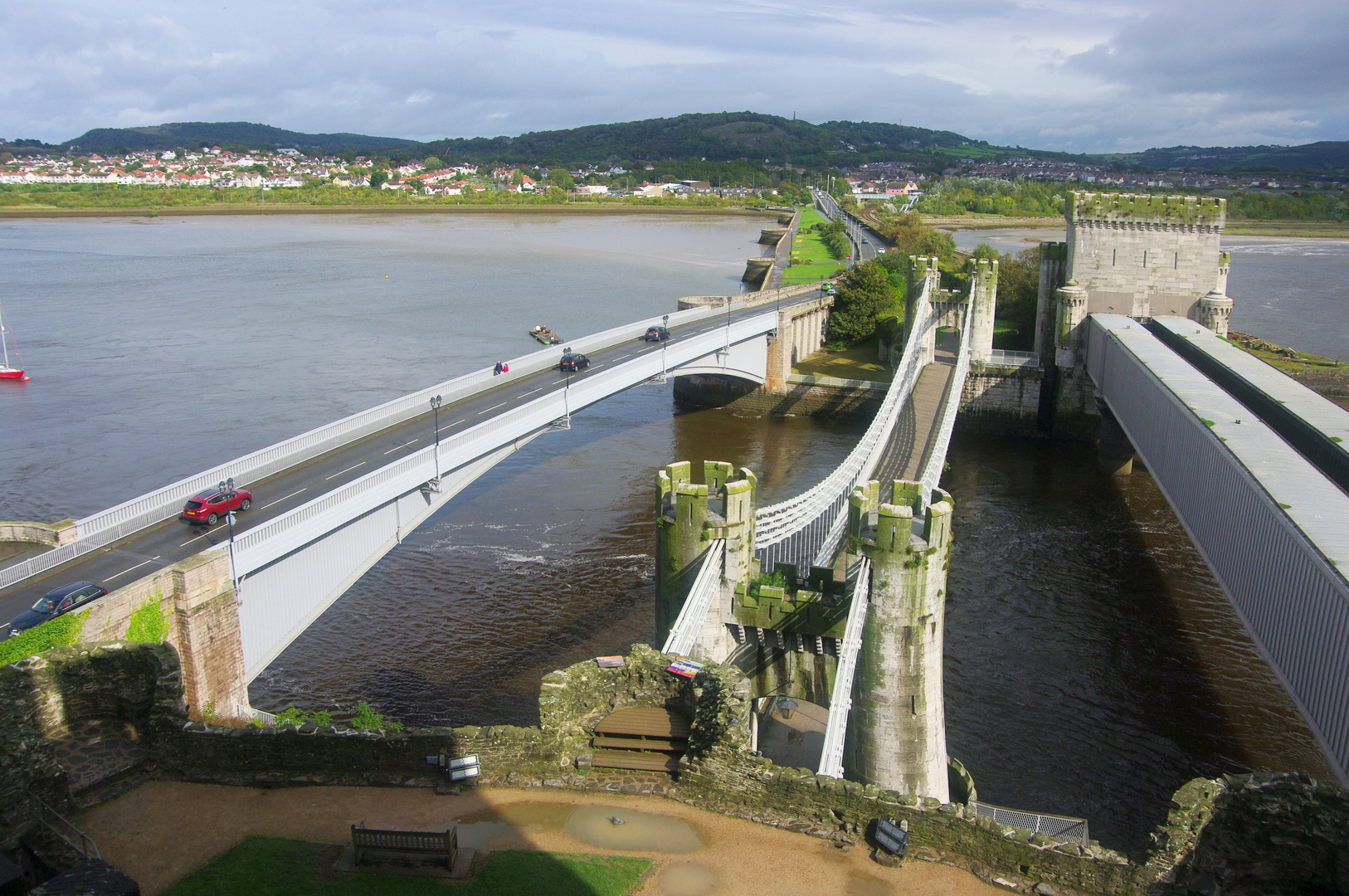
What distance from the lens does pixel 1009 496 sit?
1470 inches

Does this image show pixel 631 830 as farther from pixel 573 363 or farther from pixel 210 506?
pixel 573 363

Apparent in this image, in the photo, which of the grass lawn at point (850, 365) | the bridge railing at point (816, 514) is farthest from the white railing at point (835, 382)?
the bridge railing at point (816, 514)

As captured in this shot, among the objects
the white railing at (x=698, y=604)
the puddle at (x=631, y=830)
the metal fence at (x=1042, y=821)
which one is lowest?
the metal fence at (x=1042, y=821)

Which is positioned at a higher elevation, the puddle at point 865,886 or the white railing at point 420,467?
the white railing at point 420,467

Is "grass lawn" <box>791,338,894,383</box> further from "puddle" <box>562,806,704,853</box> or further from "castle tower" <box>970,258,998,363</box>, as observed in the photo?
"puddle" <box>562,806,704,853</box>

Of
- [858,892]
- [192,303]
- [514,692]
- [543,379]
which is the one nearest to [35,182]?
[192,303]

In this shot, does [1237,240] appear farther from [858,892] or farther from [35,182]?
[35,182]

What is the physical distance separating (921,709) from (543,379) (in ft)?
72.0

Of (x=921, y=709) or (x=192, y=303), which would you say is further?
(x=192, y=303)

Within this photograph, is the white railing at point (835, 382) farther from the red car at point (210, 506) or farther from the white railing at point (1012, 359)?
the red car at point (210, 506)

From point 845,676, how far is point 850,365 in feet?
138

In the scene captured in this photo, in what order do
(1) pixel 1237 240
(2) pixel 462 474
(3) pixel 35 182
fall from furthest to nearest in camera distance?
(3) pixel 35 182 < (1) pixel 1237 240 < (2) pixel 462 474

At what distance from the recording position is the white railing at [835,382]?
160 ft

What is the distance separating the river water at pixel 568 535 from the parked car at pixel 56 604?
20.1 ft
